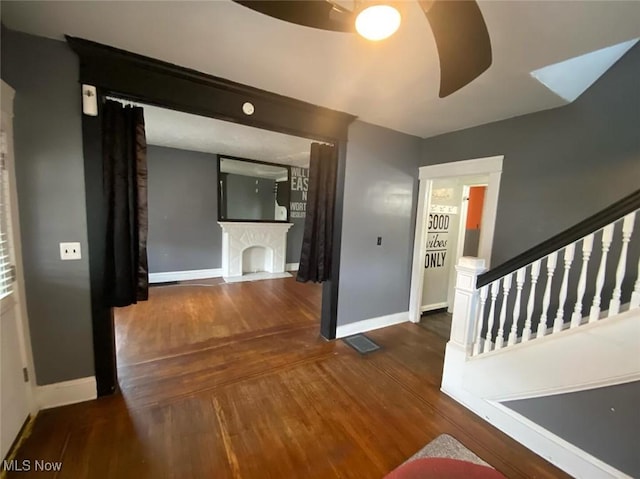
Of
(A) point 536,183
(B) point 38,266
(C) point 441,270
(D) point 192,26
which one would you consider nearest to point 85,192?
(B) point 38,266

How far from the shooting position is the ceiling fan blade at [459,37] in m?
0.93

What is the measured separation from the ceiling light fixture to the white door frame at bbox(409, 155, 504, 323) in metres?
2.13

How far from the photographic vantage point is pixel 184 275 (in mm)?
4832

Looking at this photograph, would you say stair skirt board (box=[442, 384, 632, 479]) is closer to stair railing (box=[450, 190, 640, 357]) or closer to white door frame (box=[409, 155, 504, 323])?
stair railing (box=[450, 190, 640, 357])

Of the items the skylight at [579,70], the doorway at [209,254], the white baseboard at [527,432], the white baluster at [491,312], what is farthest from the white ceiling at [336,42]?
the white baseboard at [527,432]

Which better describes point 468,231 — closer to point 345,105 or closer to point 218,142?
point 345,105

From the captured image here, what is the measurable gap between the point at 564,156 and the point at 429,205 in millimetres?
1304

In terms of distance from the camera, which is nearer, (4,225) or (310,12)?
(310,12)

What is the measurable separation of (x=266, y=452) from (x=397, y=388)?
1.12m

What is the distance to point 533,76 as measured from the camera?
5.66 ft

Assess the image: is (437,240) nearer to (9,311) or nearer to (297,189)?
(297,189)

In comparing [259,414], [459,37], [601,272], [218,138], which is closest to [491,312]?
[601,272]

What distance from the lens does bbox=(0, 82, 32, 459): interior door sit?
1377 millimetres

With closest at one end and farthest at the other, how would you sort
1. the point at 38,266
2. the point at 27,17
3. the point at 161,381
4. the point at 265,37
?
the point at 27,17 → the point at 265,37 → the point at 38,266 → the point at 161,381
